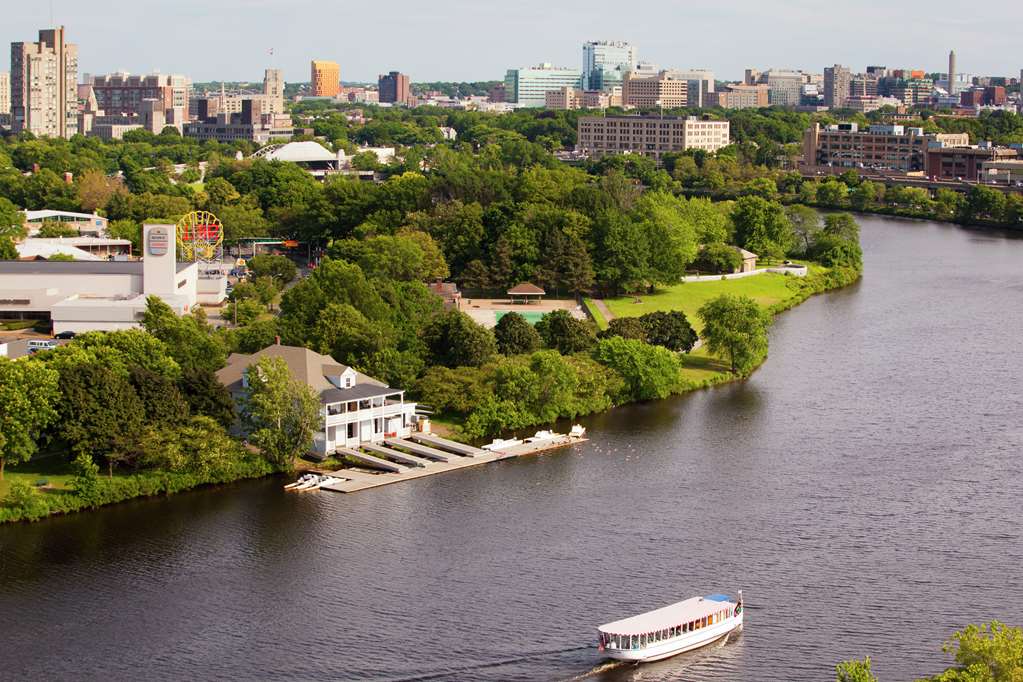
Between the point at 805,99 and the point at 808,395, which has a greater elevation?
the point at 805,99

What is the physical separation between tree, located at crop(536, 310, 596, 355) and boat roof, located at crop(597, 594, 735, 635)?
12.0 metres

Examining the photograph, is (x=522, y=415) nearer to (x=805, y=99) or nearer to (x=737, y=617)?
(x=737, y=617)

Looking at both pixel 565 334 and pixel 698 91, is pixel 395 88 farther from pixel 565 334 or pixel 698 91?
pixel 565 334

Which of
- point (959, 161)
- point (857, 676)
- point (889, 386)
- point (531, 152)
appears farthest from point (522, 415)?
point (959, 161)

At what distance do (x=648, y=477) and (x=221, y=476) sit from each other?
6.30 meters

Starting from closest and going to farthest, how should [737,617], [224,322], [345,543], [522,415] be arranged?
[737,617], [345,543], [522,415], [224,322]

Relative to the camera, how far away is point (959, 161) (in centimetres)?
7944

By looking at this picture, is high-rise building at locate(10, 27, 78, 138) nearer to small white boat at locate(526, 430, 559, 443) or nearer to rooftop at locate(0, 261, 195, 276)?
rooftop at locate(0, 261, 195, 276)

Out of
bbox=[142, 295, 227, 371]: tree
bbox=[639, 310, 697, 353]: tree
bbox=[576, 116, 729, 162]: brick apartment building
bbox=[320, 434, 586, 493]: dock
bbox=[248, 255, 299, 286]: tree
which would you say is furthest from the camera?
bbox=[576, 116, 729, 162]: brick apartment building

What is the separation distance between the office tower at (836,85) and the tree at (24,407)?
13656 cm

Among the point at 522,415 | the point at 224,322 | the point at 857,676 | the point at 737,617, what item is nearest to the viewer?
the point at 857,676

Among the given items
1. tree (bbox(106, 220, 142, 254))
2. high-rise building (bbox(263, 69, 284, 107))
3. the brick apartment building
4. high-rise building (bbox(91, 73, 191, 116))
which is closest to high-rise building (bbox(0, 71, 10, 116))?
high-rise building (bbox(91, 73, 191, 116))

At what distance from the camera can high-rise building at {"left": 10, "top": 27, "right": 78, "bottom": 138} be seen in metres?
90.1

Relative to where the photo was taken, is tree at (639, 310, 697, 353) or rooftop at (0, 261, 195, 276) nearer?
tree at (639, 310, 697, 353)
